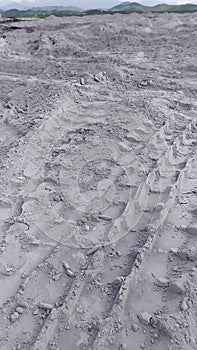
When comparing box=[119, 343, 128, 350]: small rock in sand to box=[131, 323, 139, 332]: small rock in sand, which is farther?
box=[131, 323, 139, 332]: small rock in sand

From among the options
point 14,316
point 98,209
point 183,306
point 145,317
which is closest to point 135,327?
point 145,317

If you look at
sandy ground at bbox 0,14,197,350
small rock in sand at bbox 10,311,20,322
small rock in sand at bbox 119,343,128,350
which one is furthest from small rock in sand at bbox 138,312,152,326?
small rock in sand at bbox 10,311,20,322

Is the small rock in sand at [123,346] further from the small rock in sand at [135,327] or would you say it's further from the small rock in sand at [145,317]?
the small rock in sand at [145,317]

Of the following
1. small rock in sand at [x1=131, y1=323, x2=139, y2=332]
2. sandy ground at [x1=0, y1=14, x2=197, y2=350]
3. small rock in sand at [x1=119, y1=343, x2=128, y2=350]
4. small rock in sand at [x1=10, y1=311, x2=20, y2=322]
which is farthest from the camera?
small rock in sand at [x1=10, y1=311, x2=20, y2=322]

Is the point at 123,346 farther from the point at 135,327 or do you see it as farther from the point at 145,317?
the point at 145,317

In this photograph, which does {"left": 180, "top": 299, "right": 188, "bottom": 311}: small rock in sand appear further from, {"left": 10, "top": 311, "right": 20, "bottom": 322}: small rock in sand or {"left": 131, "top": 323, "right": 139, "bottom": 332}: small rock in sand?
{"left": 10, "top": 311, "right": 20, "bottom": 322}: small rock in sand

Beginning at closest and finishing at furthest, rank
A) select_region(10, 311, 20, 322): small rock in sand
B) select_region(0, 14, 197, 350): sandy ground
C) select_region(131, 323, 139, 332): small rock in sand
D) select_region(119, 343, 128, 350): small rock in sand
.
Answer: select_region(119, 343, 128, 350): small rock in sand < select_region(131, 323, 139, 332): small rock in sand < select_region(0, 14, 197, 350): sandy ground < select_region(10, 311, 20, 322): small rock in sand

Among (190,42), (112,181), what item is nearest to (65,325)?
(112,181)

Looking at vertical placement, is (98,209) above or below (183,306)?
below

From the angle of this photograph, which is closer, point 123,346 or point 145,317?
point 123,346

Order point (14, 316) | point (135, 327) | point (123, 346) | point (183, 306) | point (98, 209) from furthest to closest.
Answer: point (98, 209)
point (14, 316)
point (183, 306)
point (135, 327)
point (123, 346)
